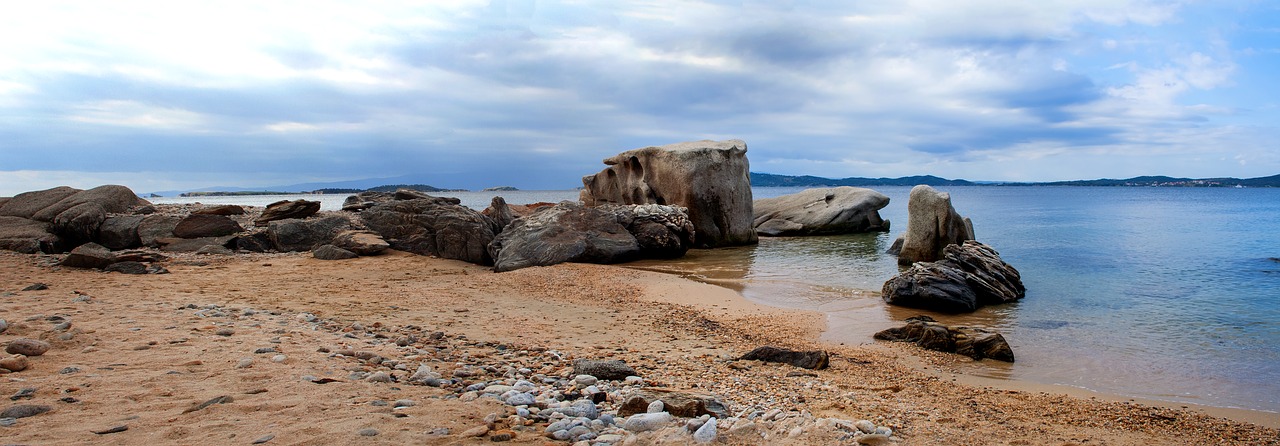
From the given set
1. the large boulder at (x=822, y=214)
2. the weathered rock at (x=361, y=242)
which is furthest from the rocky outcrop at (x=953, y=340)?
the large boulder at (x=822, y=214)

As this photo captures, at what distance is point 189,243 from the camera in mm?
14711

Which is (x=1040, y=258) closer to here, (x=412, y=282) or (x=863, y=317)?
(x=863, y=317)

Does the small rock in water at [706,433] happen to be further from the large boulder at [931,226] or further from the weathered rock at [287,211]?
the weathered rock at [287,211]

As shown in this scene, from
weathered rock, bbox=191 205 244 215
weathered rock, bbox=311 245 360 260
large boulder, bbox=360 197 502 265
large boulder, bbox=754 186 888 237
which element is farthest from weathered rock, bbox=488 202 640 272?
large boulder, bbox=754 186 888 237

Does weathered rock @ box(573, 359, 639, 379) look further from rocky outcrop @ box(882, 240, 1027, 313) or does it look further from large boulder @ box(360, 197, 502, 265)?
large boulder @ box(360, 197, 502, 265)

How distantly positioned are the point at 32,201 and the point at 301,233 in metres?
6.24

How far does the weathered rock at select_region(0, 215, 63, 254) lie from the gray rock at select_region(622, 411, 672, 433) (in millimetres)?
13939

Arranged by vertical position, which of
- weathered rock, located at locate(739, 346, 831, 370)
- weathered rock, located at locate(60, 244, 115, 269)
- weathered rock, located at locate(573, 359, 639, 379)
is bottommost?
weathered rock, located at locate(739, 346, 831, 370)

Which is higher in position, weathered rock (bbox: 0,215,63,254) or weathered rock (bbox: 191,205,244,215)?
weathered rock (bbox: 191,205,244,215)

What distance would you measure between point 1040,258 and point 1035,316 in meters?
9.69

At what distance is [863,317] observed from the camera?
979 cm

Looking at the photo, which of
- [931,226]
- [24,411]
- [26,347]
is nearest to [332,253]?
[26,347]

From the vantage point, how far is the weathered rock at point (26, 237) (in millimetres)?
12789

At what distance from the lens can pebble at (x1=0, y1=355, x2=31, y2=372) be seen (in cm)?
430
